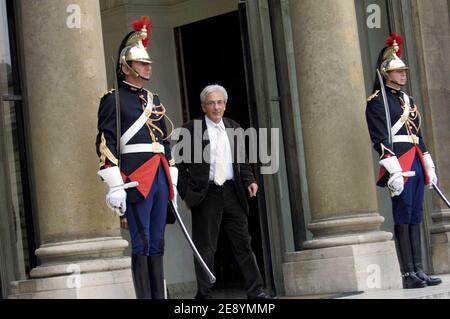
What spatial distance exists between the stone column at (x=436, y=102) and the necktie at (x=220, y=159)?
4.02 metres

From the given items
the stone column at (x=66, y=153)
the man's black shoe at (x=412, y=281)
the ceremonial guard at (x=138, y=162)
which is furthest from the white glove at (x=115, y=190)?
the man's black shoe at (x=412, y=281)

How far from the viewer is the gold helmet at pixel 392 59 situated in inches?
447

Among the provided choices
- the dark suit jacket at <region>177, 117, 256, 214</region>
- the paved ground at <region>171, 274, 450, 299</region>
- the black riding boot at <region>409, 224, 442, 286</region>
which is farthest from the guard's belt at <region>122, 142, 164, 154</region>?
the black riding boot at <region>409, 224, 442, 286</region>

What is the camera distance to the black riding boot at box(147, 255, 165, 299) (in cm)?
913

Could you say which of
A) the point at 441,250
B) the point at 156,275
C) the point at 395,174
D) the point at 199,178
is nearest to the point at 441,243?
the point at 441,250

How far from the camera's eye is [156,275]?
360 inches

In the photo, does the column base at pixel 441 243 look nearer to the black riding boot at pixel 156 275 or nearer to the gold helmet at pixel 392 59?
the gold helmet at pixel 392 59

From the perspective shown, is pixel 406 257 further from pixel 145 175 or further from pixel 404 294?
pixel 145 175

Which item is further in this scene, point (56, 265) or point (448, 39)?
point (448, 39)
